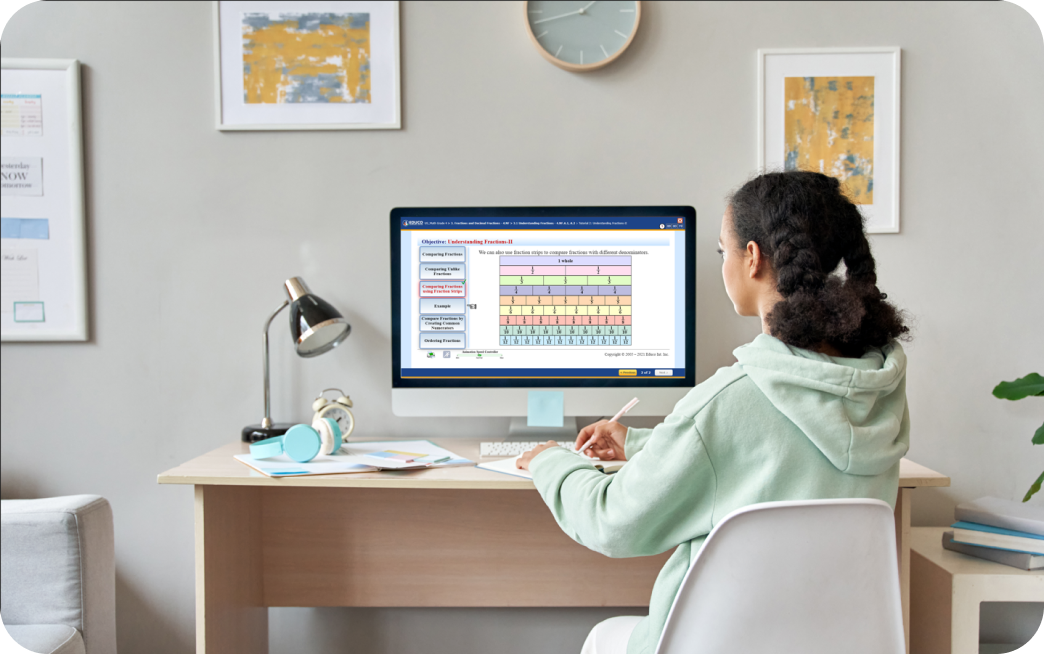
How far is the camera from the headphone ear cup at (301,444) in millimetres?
1299

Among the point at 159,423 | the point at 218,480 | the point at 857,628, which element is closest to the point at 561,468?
the point at 857,628

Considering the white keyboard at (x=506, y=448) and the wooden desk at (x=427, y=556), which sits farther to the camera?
the wooden desk at (x=427, y=556)

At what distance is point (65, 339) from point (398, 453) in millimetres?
1035

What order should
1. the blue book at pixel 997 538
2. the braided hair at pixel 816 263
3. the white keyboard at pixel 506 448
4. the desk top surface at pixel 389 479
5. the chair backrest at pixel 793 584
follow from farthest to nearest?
the white keyboard at pixel 506 448 < the blue book at pixel 997 538 < the desk top surface at pixel 389 479 < the braided hair at pixel 816 263 < the chair backrest at pixel 793 584

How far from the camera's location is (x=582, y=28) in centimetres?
167

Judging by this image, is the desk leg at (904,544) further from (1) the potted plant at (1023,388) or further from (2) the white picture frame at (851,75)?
(2) the white picture frame at (851,75)

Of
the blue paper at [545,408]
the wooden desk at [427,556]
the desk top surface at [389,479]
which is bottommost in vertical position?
the wooden desk at [427,556]

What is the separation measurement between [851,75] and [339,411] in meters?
1.56

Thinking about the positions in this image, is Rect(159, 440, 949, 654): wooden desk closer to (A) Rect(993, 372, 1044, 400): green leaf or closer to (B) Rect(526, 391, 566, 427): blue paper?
(B) Rect(526, 391, 566, 427): blue paper

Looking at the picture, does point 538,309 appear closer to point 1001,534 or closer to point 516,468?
point 516,468

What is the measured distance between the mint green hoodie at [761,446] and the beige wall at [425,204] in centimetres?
88

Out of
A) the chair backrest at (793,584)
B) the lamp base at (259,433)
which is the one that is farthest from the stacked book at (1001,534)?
the lamp base at (259,433)

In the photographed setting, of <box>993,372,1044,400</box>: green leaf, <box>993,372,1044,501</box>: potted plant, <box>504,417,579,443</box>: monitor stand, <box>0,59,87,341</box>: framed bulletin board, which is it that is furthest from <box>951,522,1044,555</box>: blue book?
<box>0,59,87,341</box>: framed bulletin board

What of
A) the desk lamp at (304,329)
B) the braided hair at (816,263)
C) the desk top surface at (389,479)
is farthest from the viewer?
the desk lamp at (304,329)
